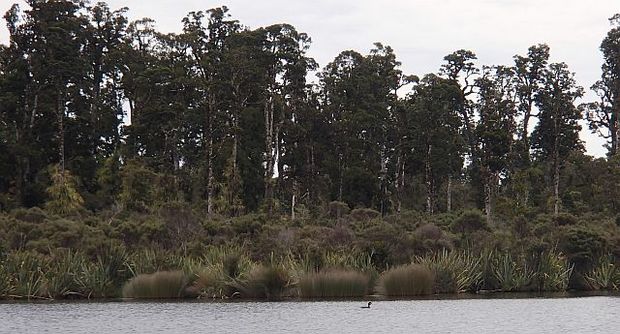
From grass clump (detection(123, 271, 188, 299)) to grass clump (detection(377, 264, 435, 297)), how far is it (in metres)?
7.56

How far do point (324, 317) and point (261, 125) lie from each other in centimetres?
4982

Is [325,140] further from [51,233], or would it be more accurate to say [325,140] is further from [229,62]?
[51,233]

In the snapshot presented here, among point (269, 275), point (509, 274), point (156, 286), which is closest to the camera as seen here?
point (269, 275)

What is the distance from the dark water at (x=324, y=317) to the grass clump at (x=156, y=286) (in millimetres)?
2391

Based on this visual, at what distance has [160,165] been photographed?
70062mm

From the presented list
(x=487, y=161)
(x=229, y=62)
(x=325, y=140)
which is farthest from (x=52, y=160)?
(x=487, y=161)

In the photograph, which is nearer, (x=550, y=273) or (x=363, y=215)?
(x=550, y=273)


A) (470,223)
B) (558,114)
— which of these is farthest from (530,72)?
(470,223)

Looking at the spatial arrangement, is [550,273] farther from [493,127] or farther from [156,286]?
[493,127]

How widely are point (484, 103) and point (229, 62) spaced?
80.2 ft

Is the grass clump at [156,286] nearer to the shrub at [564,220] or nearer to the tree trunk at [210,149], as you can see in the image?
the shrub at [564,220]

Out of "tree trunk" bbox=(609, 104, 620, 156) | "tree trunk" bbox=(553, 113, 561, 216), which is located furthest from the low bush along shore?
"tree trunk" bbox=(609, 104, 620, 156)

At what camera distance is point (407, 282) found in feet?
107

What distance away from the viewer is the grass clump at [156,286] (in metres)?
33.7
